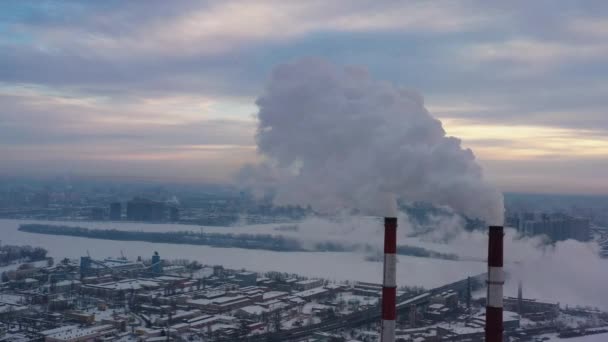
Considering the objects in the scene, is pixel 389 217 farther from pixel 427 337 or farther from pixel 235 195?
pixel 235 195

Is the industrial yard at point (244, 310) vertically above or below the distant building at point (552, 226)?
below

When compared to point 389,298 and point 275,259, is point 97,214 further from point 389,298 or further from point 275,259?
point 389,298

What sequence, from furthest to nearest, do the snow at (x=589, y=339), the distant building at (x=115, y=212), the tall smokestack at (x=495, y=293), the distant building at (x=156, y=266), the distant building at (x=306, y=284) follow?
the distant building at (x=115, y=212), the distant building at (x=156, y=266), the distant building at (x=306, y=284), the snow at (x=589, y=339), the tall smokestack at (x=495, y=293)

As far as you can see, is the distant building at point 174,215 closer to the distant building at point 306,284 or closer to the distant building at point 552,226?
the distant building at point 306,284

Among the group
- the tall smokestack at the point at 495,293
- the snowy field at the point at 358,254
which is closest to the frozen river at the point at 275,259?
the snowy field at the point at 358,254

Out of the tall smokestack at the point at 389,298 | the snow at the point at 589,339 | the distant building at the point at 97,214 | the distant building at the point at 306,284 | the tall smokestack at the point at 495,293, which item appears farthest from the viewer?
the distant building at the point at 97,214

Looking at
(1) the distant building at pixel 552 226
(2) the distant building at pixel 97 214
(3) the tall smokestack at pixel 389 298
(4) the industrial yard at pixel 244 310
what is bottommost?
(4) the industrial yard at pixel 244 310

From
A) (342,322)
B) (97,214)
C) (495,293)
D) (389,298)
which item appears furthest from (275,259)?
(495,293)

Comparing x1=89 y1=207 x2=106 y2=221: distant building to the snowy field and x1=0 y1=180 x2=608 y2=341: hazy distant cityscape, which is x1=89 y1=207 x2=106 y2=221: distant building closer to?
the snowy field
